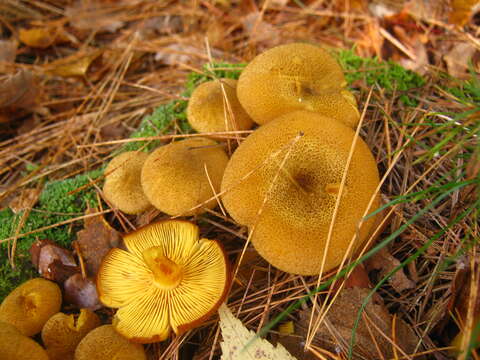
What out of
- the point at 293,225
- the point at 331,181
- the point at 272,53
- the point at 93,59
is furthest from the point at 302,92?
the point at 93,59

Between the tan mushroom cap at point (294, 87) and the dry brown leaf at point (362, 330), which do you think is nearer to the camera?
the dry brown leaf at point (362, 330)

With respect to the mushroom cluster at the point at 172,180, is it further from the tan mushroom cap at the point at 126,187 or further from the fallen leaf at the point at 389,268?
the fallen leaf at the point at 389,268

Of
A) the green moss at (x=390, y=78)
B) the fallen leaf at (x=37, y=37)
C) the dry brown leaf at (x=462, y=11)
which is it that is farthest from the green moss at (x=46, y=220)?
the dry brown leaf at (x=462, y=11)

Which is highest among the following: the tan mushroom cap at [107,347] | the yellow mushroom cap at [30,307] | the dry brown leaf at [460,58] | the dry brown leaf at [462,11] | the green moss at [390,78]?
the dry brown leaf at [462,11]

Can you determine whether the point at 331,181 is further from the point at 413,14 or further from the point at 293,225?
the point at 413,14

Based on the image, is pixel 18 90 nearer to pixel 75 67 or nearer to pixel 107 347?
pixel 75 67

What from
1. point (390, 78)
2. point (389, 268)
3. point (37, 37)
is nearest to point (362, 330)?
point (389, 268)
